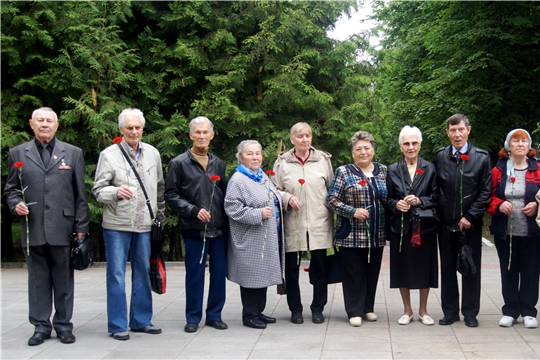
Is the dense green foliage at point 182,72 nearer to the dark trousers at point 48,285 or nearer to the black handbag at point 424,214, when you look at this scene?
the dark trousers at point 48,285

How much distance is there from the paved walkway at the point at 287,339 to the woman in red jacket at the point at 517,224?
267 millimetres

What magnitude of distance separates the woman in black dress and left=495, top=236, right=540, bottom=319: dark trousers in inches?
27.0

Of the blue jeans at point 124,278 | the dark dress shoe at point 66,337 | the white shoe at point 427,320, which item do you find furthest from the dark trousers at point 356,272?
the dark dress shoe at point 66,337

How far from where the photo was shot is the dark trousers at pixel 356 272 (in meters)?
6.55

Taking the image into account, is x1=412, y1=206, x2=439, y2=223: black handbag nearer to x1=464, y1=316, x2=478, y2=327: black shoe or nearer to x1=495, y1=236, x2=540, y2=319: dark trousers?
x1=495, y1=236, x2=540, y2=319: dark trousers

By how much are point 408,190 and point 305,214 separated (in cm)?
103

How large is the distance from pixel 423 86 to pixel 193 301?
13.4 meters

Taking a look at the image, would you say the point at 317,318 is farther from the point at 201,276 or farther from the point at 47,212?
the point at 47,212

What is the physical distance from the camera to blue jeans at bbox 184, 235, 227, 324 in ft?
21.2

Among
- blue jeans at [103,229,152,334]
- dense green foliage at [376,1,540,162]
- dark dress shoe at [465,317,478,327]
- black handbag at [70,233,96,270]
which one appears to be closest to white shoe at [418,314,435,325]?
dark dress shoe at [465,317,478,327]

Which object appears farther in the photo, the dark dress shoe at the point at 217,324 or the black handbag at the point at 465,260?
the dark dress shoe at the point at 217,324

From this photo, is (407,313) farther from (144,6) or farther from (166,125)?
(144,6)

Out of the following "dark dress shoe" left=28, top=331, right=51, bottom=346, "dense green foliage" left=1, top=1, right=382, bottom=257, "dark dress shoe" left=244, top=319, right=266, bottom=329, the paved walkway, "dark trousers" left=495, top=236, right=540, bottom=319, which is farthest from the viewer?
"dense green foliage" left=1, top=1, right=382, bottom=257

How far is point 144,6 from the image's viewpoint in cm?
1222
